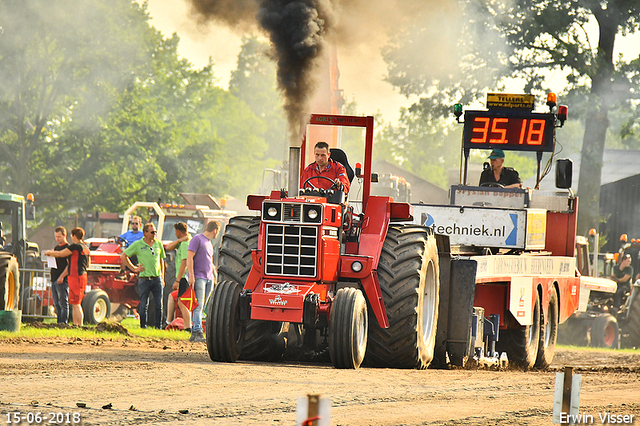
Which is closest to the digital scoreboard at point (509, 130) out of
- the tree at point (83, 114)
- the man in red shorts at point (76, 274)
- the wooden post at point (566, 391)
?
the man in red shorts at point (76, 274)

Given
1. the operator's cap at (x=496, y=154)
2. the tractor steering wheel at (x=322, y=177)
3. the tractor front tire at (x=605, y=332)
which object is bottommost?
the tractor front tire at (x=605, y=332)

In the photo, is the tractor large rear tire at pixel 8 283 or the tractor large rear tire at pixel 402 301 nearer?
the tractor large rear tire at pixel 402 301

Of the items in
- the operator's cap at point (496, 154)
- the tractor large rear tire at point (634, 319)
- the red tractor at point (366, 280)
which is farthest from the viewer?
the tractor large rear tire at point (634, 319)

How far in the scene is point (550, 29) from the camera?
97.3ft

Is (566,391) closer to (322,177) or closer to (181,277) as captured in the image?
(322,177)

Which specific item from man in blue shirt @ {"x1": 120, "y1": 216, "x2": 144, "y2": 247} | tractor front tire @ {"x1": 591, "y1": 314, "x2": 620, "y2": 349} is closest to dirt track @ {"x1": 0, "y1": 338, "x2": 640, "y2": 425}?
man in blue shirt @ {"x1": 120, "y1": 216, "x2": 144, "y2": 247}

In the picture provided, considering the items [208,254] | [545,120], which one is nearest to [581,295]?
[545,120]

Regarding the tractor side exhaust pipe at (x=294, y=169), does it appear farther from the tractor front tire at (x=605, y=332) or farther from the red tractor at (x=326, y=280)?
the tractor front tire at (x=605, y=332)

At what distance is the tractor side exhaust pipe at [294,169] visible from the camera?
1021cm

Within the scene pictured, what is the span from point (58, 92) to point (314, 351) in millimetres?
26732

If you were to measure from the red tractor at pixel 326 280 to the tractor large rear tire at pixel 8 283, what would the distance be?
558 centimetres

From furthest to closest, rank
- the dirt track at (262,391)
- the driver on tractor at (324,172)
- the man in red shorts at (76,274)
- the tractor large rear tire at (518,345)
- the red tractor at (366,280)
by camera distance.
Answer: the man in red shorts at (76,274)
the tractor large rear tire at (518,345)
the driver on tractor at (324,172)
the red tractor at (366,280)
the dirt track at (262,391)

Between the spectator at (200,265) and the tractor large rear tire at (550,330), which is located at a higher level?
the spectator at (200,265)

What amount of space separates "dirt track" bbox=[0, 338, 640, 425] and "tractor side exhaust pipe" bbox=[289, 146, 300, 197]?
185 centimetres
